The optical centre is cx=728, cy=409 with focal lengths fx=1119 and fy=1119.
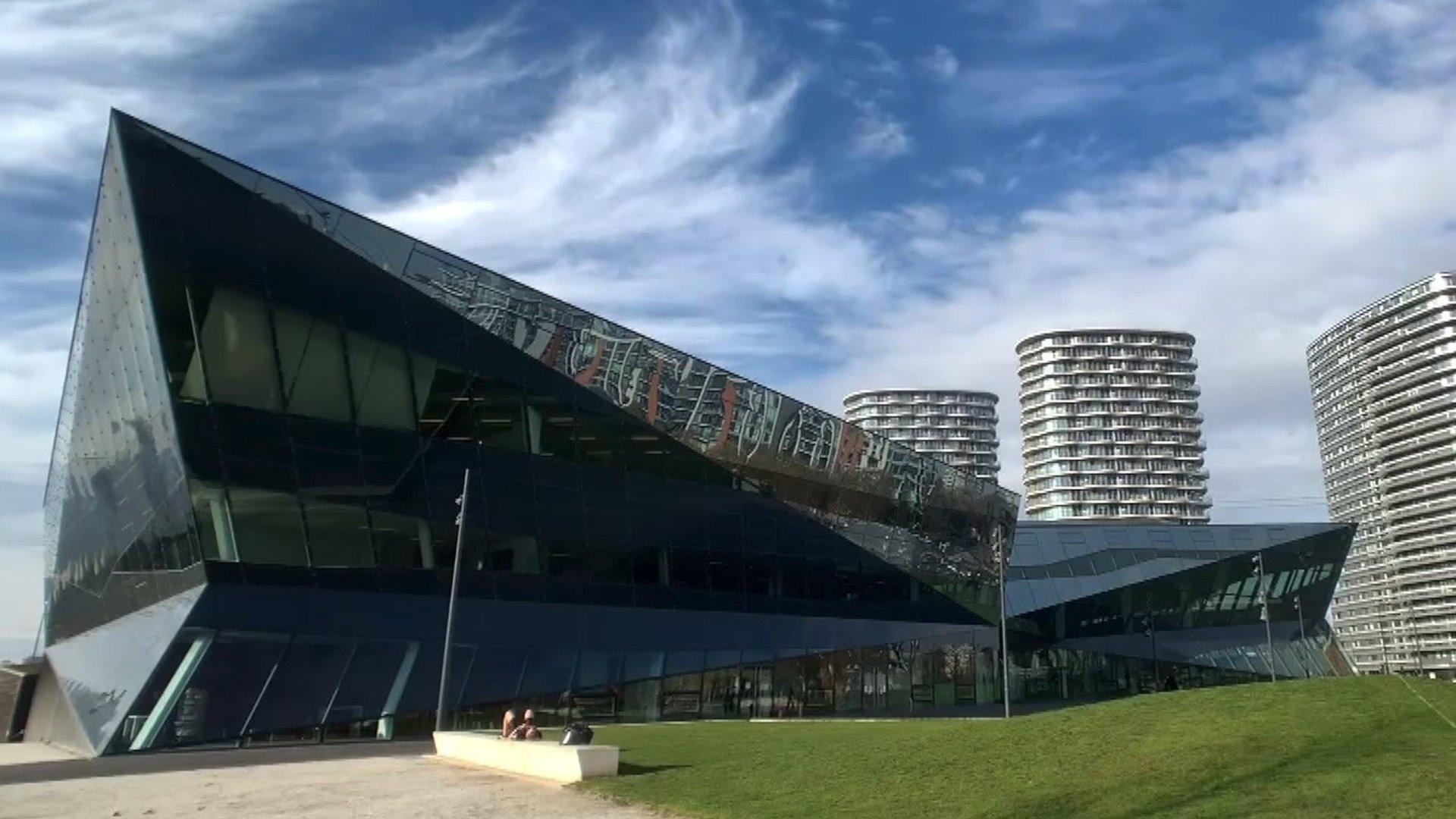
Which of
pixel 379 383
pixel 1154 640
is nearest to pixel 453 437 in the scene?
pixel 379 383

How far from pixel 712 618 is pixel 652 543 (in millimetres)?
4125

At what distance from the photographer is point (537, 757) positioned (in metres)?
21.0

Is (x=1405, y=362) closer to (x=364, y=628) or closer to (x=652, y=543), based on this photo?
(x=652, y=543)

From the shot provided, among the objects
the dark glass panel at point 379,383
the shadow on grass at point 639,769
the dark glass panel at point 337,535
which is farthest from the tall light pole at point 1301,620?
the shadow on grass at point 639,769

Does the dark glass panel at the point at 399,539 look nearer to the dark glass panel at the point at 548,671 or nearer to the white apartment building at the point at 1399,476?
the dark glass panel at the point at 548,671

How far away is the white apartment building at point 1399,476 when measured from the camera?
500 feet

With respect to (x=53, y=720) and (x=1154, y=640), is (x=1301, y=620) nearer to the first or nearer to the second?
(x=1154, y=640)

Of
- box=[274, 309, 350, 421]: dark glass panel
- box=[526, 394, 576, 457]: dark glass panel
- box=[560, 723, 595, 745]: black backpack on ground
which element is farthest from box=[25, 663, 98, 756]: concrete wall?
box=[526, 394, 576, 457]: dark glass panel

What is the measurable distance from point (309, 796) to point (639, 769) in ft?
18.5

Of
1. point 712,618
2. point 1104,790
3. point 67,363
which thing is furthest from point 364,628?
point 67,363

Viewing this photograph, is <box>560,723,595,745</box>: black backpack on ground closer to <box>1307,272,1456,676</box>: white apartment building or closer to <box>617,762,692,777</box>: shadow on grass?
<box>617,762,692,777</box>: shadow on grass

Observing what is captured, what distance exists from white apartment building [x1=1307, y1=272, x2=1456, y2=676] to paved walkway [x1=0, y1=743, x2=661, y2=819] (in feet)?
507

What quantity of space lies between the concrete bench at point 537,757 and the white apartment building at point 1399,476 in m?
152

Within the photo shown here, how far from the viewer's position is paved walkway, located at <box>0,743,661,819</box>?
16.4 m
